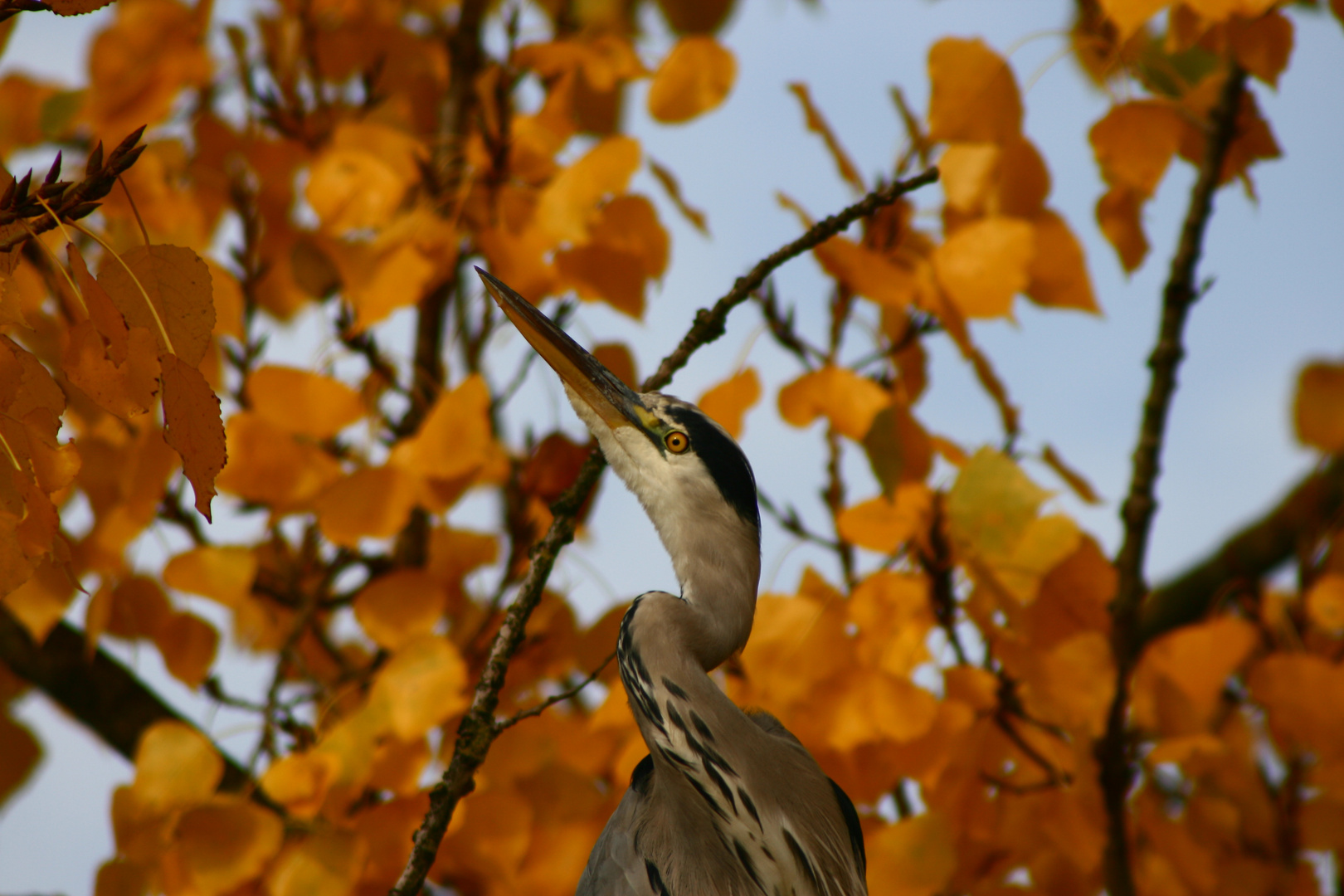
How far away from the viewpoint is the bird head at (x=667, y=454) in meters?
1.82

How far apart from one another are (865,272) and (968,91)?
0.37 metres

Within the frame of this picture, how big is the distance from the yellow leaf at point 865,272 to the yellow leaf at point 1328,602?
121cm

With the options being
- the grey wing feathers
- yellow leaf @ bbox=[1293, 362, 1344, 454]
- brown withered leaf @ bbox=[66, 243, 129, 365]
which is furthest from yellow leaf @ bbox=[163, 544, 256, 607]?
yellow leaf @ bbox=[1293, 362, 1344, 454]

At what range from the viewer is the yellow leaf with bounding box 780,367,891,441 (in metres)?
1.96

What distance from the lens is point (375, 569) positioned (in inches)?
103

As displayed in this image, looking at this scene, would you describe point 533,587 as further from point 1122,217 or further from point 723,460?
point 1122,217

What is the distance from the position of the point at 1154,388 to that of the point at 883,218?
0.68m

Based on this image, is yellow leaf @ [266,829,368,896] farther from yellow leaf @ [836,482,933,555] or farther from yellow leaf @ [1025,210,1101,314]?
Result: yellow leaf @ [1025,210,1101,314]

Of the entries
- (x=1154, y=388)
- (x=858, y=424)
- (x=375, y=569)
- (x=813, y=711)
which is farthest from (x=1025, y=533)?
(x=375, y=569)

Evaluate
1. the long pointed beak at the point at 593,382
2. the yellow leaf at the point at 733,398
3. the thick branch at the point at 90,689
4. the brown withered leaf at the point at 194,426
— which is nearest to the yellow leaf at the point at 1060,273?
the yellow leaf at the point at 733,398

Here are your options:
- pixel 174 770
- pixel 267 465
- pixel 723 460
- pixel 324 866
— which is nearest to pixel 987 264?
pixel 723 460

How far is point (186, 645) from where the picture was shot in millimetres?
2104

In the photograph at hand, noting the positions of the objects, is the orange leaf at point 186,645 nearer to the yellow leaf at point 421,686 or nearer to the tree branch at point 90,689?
the tree branch at point 90,689

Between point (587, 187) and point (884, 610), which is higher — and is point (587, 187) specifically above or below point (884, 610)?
above
